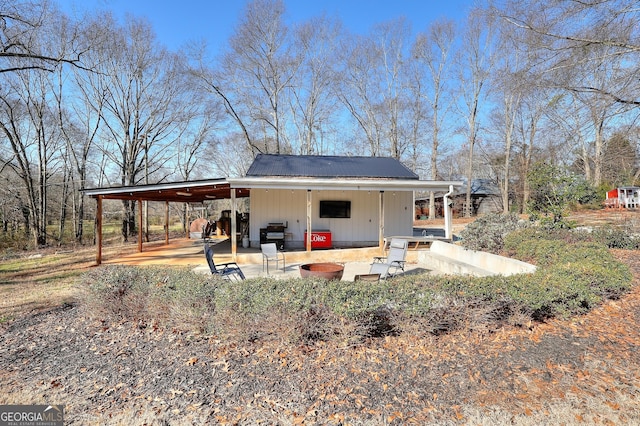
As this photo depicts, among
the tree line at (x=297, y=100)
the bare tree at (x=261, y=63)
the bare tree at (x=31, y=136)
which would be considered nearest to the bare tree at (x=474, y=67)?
the tree line at (x=297, y=100)

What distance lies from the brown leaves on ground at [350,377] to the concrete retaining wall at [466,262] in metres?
2.01

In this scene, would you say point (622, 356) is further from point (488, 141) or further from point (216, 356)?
point (488, 141)

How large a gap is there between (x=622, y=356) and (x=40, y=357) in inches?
235

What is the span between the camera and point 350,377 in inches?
112

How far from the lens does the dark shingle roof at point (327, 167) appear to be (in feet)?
37.1

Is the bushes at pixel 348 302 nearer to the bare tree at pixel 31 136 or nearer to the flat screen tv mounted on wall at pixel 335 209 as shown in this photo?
the flat screen tv mounted on wall at pixel 335 209

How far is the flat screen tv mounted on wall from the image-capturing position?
1134cm

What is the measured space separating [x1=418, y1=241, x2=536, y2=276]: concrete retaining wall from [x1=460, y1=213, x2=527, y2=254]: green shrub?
0.29 m

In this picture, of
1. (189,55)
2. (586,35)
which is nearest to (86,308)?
(586,35)

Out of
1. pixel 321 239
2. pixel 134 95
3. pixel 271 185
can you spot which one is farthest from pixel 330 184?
pixel 134 95

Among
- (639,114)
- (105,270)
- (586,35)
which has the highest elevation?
(586,35)

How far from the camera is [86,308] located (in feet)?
15.1

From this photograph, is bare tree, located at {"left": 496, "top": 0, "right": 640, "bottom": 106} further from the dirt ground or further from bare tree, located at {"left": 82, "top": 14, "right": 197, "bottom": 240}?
bare tree, located at {"left": 82, "top": 14, "right": 197, "bottom": 240}

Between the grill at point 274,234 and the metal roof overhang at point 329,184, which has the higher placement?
the metal roof overhang at point 329,184
